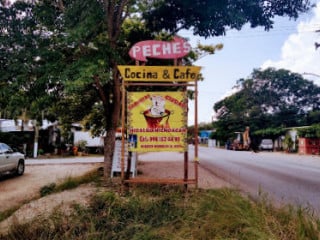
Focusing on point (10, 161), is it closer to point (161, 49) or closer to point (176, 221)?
point (161, 49)

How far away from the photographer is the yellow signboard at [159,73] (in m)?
8.90

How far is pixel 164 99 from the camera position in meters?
9.11

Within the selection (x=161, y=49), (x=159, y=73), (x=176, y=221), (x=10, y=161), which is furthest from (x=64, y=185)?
(x=10, y=161)

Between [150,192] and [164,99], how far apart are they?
221 cm

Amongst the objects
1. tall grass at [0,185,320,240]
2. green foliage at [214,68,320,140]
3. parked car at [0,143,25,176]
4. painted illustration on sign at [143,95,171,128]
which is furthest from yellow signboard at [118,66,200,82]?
green foliage at [214,68,320,140]

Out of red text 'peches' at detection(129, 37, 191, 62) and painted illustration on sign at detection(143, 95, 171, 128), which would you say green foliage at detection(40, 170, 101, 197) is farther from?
red text 'peches' at detection(129, 37, 191, 62)

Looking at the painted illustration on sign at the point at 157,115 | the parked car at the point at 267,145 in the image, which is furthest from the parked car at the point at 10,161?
the parked car at the point at 267,145

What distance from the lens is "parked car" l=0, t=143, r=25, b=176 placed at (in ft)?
47.2

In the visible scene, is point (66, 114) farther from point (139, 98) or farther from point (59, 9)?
point (139, 98)

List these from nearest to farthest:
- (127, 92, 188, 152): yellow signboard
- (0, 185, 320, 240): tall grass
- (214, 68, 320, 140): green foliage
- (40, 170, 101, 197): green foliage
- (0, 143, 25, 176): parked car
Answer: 1. (0, 185, 320, 240): tall grass
2. (127, 92, 188, 152): yellow signboard
3. (40, 170, 101, 197): green foliage
4. (0, 143, 25, 176): parked car
5. (214, 68, 320, 140): green foliage

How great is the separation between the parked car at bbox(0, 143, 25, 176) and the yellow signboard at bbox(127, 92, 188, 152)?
7533 millimetres

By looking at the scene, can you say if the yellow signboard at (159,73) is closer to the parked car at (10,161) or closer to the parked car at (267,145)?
the parked car at (10,161)

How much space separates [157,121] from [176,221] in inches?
126

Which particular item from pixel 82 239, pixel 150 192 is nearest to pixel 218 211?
pixel 82 239
